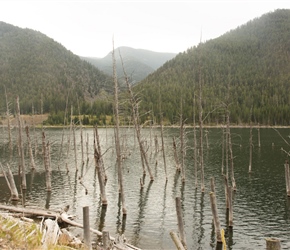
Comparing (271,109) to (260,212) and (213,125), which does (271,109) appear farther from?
(260,212)

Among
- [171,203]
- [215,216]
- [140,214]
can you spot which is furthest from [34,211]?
[171,203]

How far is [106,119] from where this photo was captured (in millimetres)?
177750

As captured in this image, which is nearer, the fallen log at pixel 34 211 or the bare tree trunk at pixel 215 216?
the bare tree trunk at pixel 215 216

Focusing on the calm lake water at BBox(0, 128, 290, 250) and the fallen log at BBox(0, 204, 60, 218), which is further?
the fallen log at BBox(0, 204, 60, 218)

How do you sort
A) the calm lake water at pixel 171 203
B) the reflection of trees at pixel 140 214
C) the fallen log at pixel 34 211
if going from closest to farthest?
the calm lake water at pixel 171 203
the reflection of trees at pixel 140 214
the fallen log at pixel 34 211

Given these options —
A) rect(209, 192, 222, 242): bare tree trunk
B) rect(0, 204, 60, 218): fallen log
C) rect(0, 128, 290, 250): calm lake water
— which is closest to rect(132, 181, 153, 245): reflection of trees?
rect(0, 128, 290, 250): calm lake water

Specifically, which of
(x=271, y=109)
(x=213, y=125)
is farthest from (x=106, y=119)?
(x=271, y=109)

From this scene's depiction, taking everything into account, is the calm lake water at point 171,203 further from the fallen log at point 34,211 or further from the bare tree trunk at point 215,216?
the fallen log at point 34,211

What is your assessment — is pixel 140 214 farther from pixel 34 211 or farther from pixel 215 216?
pixel 215 216

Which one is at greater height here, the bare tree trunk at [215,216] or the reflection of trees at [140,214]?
the bare tree trunk at [215,216]

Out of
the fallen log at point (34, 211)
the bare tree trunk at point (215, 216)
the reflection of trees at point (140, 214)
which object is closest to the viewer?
the bare tree trunk at point (215, 216)

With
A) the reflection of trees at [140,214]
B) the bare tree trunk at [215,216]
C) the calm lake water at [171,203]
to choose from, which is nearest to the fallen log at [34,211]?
the calm lake water at [171,203]

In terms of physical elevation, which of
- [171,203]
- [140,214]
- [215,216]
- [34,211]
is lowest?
[171,203]

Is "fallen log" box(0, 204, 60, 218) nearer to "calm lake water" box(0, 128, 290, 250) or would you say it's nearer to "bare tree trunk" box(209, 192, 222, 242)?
"calm lake water" box(0, 128, 290, 250)
